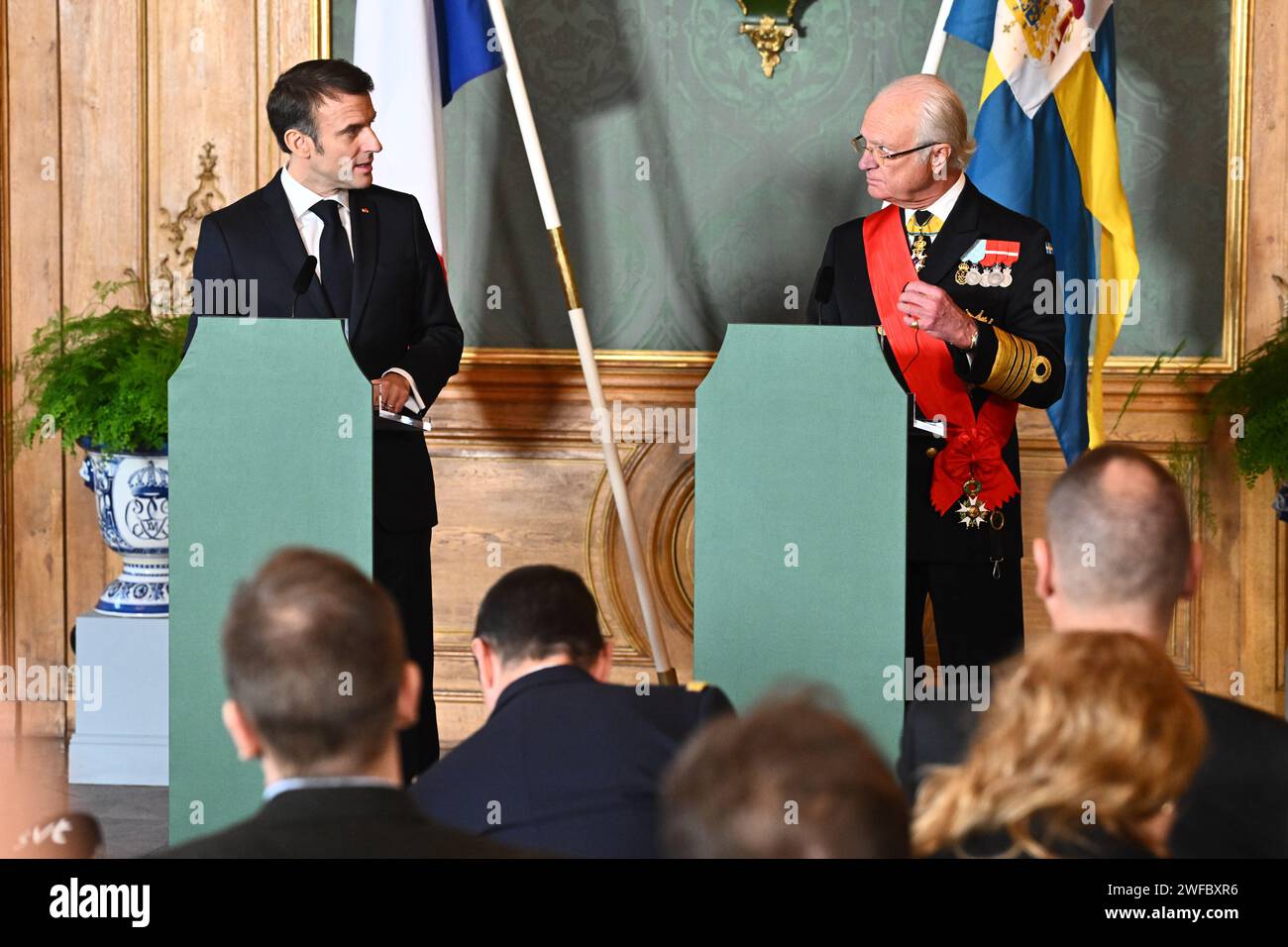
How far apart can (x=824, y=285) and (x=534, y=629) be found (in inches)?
63.5

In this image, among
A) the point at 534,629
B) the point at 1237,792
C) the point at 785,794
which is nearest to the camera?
the point at 785,794

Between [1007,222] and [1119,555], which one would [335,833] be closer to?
[1119,555]

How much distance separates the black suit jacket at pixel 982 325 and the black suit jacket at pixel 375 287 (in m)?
0.89

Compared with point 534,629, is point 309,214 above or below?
above

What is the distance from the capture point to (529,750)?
6.55 ft

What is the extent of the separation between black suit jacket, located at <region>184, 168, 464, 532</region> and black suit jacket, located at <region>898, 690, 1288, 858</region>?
5.93 feet

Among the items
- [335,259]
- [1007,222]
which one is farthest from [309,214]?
[1007,222]

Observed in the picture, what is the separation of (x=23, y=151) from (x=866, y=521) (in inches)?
118

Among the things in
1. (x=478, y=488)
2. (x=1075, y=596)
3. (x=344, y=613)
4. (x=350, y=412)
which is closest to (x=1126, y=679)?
(x=1075, y=596)

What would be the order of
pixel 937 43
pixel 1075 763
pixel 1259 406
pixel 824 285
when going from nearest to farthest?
pixel 1075 763, pixel 824 285, pixel 937 43, pixel 1259 406

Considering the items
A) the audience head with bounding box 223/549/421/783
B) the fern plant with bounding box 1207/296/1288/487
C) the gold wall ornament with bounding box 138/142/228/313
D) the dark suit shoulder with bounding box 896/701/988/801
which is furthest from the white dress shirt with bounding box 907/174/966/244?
the audience head with bounding box 223/549/421/783

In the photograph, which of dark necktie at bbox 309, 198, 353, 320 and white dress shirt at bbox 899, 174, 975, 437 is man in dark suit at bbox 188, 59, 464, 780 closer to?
dark necktie at bbox 309, 198, 353, 320

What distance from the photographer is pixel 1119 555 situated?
1.97m

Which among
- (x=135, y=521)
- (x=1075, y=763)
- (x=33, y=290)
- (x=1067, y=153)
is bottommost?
(x=1075, y=763)
